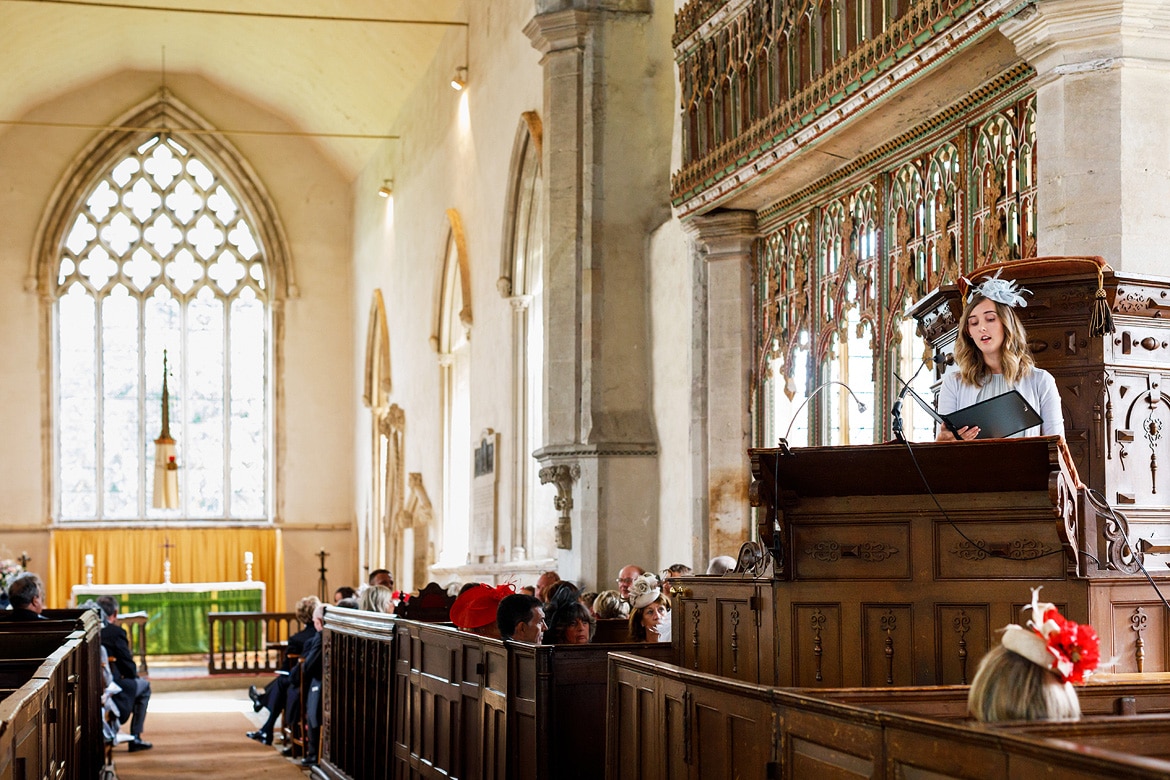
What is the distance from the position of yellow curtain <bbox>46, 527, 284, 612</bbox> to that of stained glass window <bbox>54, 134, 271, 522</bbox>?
0.31 metres

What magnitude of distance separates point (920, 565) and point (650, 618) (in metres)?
2.01

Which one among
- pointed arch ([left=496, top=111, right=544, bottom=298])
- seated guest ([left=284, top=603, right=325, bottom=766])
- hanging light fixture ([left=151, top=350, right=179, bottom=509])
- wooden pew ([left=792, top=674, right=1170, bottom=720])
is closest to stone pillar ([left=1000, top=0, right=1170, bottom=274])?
wooden pew ([left=792, top=674, right=1170, bottom=720])

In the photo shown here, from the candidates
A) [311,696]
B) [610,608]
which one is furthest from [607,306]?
[610,608]

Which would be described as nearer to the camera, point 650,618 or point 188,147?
point 650,618

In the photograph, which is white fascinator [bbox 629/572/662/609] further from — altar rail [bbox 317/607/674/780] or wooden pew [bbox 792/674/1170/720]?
wooden pew [bbox 792/674/1170/720]

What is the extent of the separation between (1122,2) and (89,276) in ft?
56.7

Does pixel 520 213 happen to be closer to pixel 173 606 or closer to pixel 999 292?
pixel 173 606

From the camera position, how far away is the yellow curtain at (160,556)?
63.7 ft

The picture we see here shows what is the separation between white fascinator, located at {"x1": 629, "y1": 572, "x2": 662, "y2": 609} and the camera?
20.1ft

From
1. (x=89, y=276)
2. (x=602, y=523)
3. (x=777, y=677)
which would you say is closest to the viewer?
(x=777, y=677)

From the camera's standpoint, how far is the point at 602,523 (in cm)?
1034

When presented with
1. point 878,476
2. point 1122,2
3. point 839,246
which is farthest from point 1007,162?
point 878,476

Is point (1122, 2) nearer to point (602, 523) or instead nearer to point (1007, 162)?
point (1007, 162)

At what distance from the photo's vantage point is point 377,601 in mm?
9219
